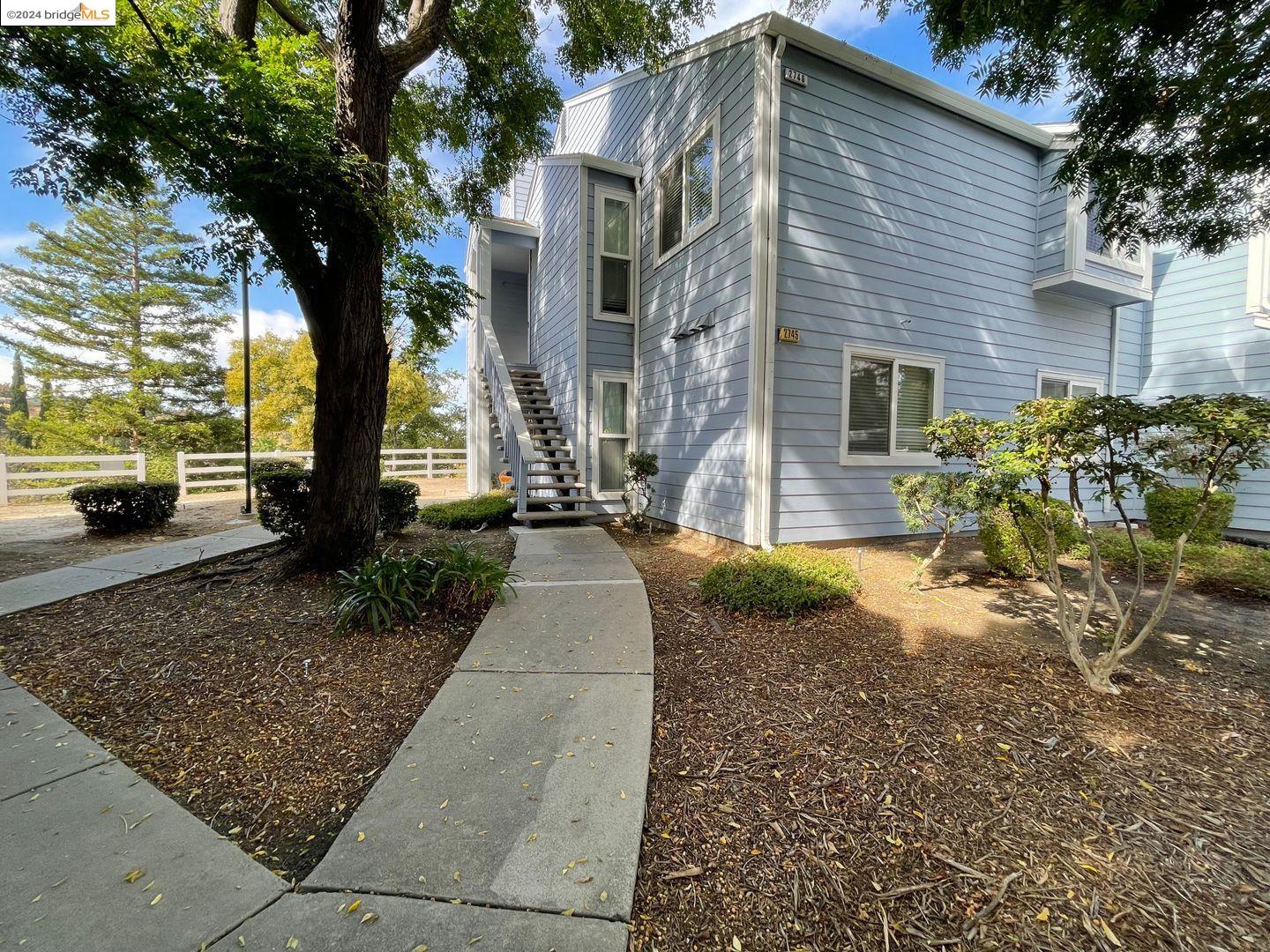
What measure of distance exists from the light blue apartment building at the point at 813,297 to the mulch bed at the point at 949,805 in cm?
258

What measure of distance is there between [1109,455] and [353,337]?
5.01 metres

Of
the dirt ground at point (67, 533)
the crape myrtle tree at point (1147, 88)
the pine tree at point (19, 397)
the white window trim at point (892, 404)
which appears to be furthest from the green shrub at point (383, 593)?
the pine tree at point (19, 397)

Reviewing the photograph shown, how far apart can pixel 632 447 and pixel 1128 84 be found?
5965 mm

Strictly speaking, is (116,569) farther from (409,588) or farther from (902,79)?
(902,79)

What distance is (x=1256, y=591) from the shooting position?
13.1 ft

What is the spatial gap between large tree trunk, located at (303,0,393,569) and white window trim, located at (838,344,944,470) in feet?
15.3

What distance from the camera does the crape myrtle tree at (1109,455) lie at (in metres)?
2.10

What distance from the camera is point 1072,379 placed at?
277 inches

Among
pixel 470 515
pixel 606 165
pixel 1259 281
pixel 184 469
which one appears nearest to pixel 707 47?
pixel 606 165

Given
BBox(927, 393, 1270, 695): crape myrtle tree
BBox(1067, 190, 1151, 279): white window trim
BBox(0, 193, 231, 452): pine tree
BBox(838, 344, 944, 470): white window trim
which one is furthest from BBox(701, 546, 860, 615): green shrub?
BBox(0, 193, 231, 452): pine tree

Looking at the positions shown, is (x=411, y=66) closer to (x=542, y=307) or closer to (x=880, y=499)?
(x=542, y=307)

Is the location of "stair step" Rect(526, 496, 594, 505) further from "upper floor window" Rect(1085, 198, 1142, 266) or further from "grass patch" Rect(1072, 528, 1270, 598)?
"upper floor window" Rect(1085, 198, 1142, 266)

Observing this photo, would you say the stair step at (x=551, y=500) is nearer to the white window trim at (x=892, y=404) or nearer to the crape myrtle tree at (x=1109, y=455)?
the white window trim at (x=892, y=404)

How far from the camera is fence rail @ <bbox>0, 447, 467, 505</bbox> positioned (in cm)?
977
